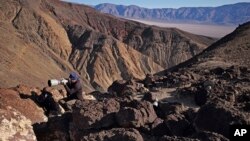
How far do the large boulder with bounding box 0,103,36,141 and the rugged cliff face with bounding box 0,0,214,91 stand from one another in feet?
120

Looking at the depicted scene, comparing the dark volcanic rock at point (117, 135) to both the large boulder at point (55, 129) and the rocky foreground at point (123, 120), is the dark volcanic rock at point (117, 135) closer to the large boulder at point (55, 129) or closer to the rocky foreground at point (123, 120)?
the rocky foreground at point (123, 120)

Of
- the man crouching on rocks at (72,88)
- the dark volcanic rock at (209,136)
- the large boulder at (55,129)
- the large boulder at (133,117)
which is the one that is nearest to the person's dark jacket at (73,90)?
the man crouching on rocks at (72,88)

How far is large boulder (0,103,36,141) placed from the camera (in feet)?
30.3

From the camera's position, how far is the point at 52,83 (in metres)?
11.2

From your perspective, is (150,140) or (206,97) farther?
(206,97)

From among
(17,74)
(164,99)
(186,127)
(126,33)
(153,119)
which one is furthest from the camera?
(126,33)

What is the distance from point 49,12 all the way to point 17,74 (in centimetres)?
2912

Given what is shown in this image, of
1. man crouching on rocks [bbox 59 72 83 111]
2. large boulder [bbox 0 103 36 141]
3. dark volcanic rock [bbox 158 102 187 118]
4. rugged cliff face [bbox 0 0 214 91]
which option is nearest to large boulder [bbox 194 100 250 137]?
dark volcanic rock [bbox 158 102 187 118]

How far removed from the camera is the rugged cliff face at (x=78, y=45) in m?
55.7

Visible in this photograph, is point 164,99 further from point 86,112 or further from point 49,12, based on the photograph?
point 49,12

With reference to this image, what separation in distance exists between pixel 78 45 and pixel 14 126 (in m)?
65.9

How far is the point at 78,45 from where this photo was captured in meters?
74.9

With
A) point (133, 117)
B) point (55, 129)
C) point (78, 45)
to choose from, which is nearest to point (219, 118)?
point (133, 117)

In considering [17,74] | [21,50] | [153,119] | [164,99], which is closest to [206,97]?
[164,99]
